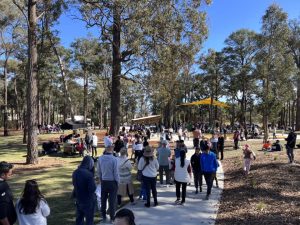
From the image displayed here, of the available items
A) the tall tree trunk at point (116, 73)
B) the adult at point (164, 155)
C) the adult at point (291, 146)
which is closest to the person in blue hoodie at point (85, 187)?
the adult at point (164, 155)

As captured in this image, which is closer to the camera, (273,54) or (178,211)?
(178,211)

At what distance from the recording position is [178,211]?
31.3 ft

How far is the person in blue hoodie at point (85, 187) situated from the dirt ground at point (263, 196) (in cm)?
318

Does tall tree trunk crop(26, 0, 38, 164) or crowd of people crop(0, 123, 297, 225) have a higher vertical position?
tall tree trunk crop(26, 0, 38, 164)

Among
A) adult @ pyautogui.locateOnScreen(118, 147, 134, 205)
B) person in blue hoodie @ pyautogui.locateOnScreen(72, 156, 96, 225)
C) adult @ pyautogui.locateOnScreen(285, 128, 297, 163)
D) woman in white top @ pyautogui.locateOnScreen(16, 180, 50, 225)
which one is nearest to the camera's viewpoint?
woman in white top @ pyautogui.locateOnScreen(16, 180, 50, 225)

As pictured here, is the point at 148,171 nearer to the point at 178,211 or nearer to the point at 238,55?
the point at 178,211

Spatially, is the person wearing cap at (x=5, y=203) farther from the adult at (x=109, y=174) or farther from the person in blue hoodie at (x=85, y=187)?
the adult at (x=109, y=174)

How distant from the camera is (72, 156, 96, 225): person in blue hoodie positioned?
688cm

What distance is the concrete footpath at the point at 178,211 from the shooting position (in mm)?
8703

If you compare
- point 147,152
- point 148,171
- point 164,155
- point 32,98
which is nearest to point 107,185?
point 148,171

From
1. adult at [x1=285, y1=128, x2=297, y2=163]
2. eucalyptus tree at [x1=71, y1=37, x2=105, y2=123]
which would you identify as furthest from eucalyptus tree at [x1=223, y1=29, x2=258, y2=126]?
adult at [x1=285, y1=128, x2=297, y2=163]

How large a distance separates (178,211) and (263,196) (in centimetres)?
286

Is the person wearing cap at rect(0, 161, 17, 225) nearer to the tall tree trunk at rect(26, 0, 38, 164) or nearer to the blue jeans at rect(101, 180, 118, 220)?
the blue jeans at rect(101, 180, 118, 220)

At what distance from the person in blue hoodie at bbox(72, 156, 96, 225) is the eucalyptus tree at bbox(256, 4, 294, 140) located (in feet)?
70.8
